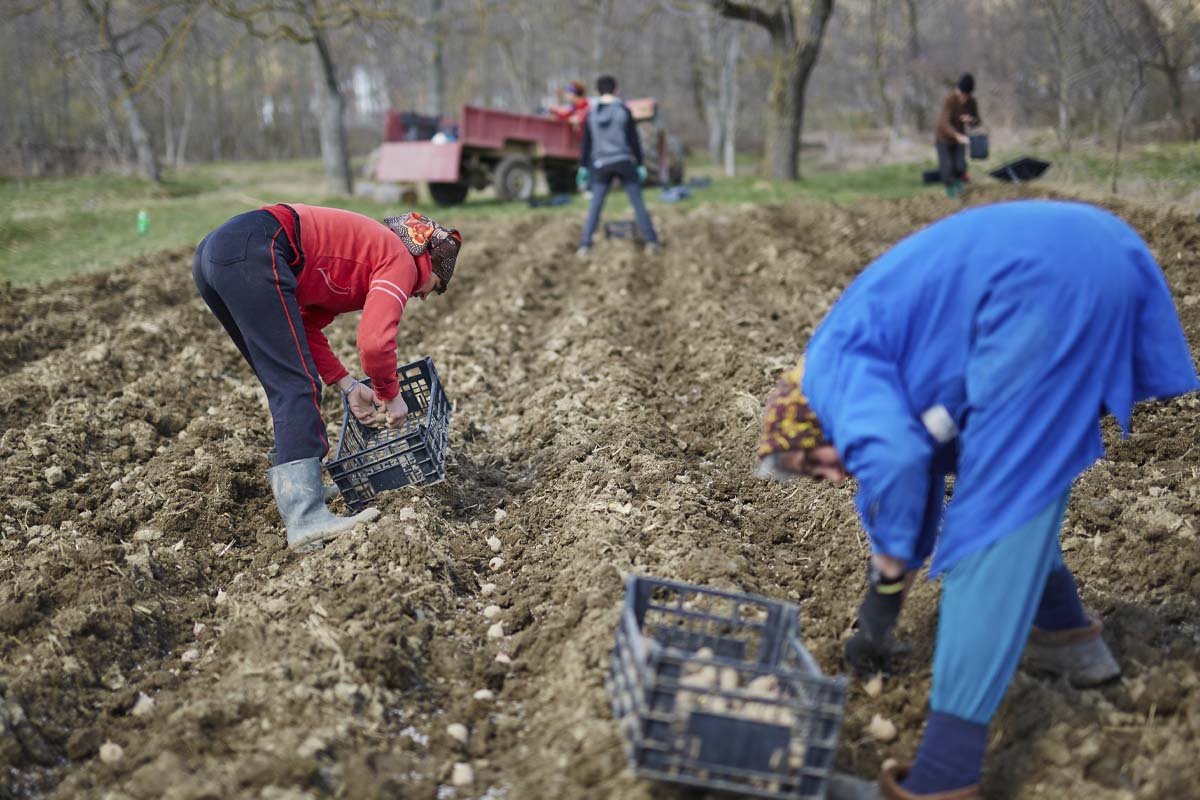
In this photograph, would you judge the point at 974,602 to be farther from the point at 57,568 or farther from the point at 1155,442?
the point at 57,568

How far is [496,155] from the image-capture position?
653 inches

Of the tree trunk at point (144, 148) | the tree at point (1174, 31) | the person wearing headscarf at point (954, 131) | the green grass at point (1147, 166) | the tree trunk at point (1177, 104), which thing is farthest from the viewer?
the tree trunk at point (144, 148)

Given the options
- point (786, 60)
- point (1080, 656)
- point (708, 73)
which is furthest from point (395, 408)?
point (708, 73)

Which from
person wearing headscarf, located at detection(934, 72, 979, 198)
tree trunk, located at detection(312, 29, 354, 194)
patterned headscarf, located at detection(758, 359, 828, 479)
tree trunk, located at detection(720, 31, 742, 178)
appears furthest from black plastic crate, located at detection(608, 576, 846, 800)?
tree trunk, located at detection(720, 31, 742, 178)

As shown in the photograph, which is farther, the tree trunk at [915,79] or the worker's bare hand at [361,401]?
the tree trunk at [915,79]

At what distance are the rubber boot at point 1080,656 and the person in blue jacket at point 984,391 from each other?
0.68 meters

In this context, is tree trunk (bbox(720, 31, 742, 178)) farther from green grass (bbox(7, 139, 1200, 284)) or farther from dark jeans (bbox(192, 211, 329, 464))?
dark jeans (bbox(192, 211, 329, 464))

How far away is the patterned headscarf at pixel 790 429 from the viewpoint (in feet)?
7.93

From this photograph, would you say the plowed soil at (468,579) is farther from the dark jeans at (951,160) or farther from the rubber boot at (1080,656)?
the dark jeans at (951,160)

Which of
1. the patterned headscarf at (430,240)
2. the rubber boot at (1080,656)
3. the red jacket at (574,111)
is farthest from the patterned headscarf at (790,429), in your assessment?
the red jacket at (574,111)

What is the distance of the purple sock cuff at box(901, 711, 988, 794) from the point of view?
7.29 ft

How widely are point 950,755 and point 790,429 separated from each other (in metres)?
0.86

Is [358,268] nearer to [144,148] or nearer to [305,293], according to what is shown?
[305,293]

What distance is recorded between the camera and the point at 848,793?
2381mm
